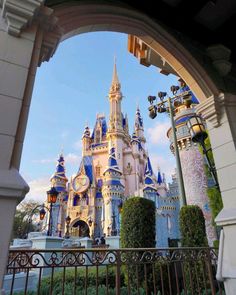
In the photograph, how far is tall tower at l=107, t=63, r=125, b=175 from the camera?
3785 centimetres

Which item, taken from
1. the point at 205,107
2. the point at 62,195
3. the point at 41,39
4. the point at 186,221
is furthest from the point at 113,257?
the point at 62,195

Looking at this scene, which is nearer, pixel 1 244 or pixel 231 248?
pixel 1 244

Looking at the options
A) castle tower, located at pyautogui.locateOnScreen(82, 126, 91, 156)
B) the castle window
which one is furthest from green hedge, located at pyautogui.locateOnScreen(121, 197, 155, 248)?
the castle window

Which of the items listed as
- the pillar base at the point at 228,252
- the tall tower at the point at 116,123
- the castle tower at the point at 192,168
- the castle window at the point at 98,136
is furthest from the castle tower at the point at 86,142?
the pillar base at the point at 228,252

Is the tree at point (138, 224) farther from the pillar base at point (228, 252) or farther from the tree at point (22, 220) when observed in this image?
the tree at point (22, 220)

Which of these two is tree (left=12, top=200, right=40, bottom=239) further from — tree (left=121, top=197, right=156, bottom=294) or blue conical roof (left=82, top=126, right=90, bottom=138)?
tree (left=121, top=197, right=156, bottom=294)

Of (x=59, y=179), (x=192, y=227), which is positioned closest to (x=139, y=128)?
(x=59, y=179)

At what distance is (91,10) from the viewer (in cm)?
216

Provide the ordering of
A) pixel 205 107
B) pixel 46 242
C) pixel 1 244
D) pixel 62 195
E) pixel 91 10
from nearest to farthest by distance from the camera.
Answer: pixel 1 244, pixel 91 10, pixel 205 107, pixel 46 242, pixel 62 195

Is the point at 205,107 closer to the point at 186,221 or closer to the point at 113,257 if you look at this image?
the point at 113,257

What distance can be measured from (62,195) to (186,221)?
96.1ft

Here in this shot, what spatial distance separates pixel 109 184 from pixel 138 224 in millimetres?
24863

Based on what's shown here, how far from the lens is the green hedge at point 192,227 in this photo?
19.9 ft

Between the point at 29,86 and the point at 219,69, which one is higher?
the point at 219,69
